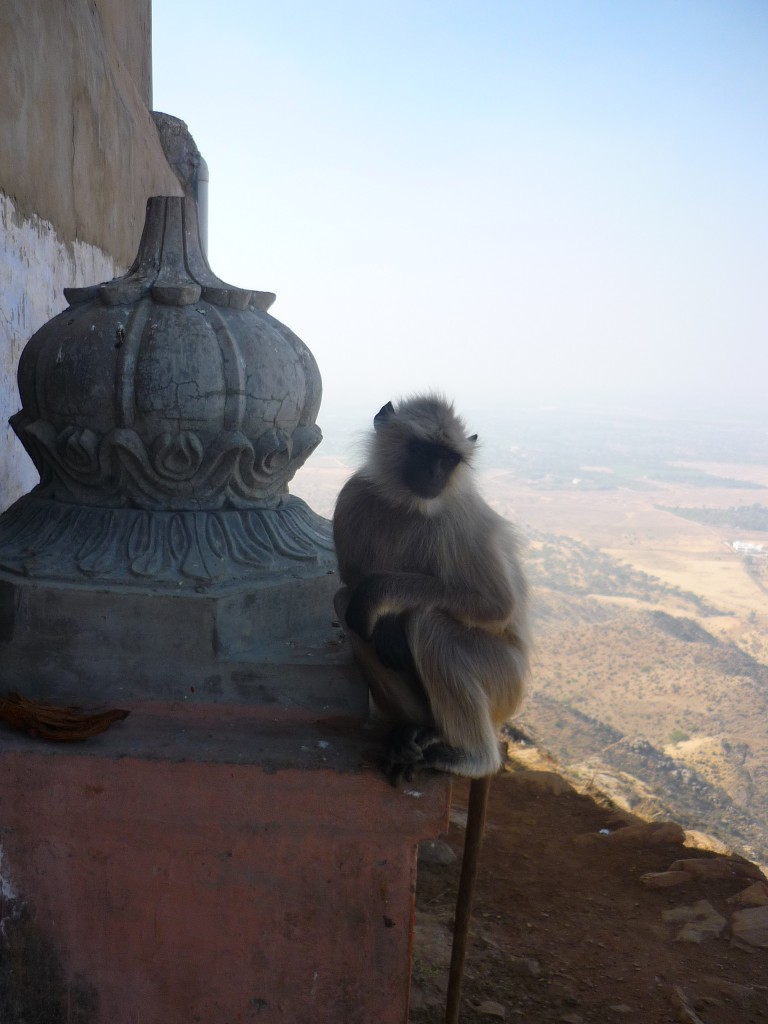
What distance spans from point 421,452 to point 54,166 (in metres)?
2.89

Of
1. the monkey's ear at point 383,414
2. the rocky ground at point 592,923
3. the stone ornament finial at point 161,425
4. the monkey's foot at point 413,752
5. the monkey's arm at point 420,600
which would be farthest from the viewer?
the rocky ground at point 592,923

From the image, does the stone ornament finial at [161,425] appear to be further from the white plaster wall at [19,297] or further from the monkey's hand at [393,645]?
the white plaster wall at [19,297]

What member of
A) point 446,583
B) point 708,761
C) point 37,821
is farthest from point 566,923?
point 708,761

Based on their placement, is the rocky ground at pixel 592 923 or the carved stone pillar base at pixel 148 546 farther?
the rocky ground at pixel 592 923

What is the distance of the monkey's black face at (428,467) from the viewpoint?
2330 mm

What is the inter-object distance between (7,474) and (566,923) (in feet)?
9.24

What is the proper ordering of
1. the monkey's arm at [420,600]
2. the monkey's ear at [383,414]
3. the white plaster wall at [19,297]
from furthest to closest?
the white plaster wall at [19,297] < the monkey's ear at [383,414] < the monkey's arm at [420,600]

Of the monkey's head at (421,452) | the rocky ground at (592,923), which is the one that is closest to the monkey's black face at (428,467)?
the monkey's head at (421,452)

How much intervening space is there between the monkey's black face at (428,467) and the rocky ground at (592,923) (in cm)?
162

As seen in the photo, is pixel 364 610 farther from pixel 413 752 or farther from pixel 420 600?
pixel 413 752

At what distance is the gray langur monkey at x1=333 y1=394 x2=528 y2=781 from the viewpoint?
209cm

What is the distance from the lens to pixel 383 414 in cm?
257

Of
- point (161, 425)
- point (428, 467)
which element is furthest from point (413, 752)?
point (161, 425)

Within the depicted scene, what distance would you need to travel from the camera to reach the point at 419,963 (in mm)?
3109
